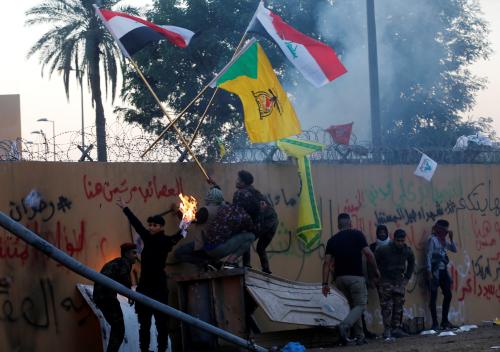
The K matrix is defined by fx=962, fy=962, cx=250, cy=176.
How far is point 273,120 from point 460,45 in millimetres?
29530

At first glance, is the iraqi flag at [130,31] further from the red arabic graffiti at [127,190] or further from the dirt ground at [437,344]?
the dirt ground at [437,344]

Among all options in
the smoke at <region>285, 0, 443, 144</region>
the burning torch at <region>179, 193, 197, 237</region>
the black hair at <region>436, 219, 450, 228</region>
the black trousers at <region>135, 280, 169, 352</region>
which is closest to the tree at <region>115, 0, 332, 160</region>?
the smoke at <region>285, 0, 443, 144</region>

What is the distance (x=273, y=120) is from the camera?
484 inches

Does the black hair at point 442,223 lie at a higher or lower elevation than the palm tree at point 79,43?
lower

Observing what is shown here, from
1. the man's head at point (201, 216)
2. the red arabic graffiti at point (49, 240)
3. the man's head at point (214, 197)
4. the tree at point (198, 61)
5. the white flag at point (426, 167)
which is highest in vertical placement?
the tree at point (198, 61)

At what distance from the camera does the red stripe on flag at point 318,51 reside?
13.0 meters

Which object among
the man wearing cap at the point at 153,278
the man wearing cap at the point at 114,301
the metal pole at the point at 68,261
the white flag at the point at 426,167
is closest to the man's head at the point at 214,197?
the man wearing cap at the point at 153,278

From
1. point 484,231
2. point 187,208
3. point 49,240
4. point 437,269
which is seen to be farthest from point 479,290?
point 49,240

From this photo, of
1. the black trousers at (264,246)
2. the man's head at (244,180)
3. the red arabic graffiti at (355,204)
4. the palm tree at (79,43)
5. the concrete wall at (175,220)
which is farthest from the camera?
the palm tree at (79,43)

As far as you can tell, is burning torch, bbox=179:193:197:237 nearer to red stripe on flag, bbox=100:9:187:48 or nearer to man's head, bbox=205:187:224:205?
man's head, bbox=205:187:224:205

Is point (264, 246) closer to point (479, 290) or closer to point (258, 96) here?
point (258, 96)

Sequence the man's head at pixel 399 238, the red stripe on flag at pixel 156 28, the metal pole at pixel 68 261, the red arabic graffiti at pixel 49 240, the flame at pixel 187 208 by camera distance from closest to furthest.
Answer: the metal pole at pixel 68 261 → the red arabic graffiti at pixel 49 240 → the flame at pixel 187 208 → the red stripe on flag at pixel 156 28 → the man's head at pixel 399 238

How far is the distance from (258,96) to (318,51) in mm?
1300

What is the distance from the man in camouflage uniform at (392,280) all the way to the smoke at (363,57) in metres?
22.4
